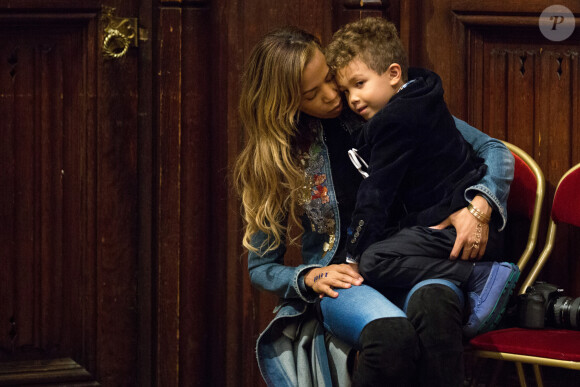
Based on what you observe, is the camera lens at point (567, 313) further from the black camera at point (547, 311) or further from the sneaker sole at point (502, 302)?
the sneaker sole at point (502, 302)

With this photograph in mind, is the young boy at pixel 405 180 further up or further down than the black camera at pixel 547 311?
further up

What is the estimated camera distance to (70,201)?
9.78 feet

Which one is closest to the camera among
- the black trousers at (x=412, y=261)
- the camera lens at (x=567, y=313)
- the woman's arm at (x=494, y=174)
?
the black trousers at (x=412, y=261)

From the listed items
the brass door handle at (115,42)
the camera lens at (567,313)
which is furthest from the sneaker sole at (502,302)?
the brass door handle at (115,42)

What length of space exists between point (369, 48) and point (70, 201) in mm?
1370

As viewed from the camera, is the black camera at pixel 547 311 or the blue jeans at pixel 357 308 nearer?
the blue jeans at pixel 357 308

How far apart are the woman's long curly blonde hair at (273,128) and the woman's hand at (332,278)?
0.61 ft

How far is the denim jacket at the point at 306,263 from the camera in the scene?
2.17m

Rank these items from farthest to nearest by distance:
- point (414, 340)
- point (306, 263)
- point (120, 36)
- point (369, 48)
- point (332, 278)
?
point (120, 36)
point (306, 263)
point (369, 48)
point (332, 278)
point (414, 340)

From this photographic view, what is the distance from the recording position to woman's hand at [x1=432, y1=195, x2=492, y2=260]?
2.08 m

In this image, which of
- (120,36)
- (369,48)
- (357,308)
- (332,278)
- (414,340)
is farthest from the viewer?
(120,36)

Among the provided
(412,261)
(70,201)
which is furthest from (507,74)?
(70,201)

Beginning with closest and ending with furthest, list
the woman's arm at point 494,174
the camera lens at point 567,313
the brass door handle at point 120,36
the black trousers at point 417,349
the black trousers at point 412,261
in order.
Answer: the black trousers at point 417,349, the black trousers at point 412,261, the woman's arm at point 494,174, the camera lens at point 567,313, the brass door handle at point 120,36

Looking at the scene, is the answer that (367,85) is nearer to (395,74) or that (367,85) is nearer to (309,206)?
(395,74)
